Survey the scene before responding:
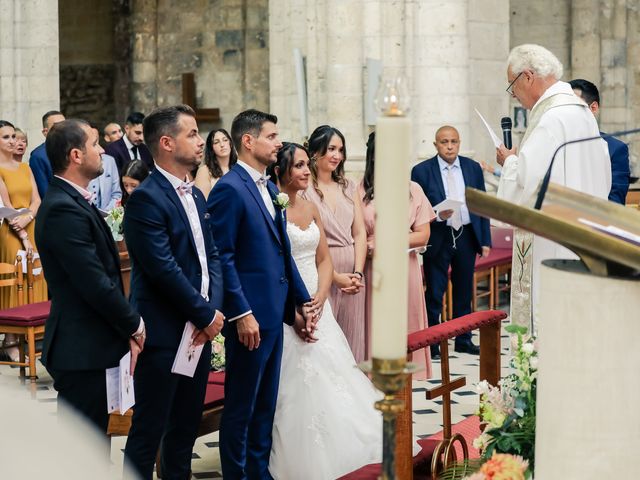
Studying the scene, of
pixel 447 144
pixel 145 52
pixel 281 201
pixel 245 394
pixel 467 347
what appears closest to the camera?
pixel 245 394

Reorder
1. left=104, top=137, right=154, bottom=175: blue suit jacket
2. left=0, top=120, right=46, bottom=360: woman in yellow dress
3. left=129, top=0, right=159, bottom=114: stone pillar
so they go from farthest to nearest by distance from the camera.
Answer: left=129, top=0, right=159, bottom=114: stone pillar, left=104, top=137, right=154, bottom=175: blue suit jacket, left=0, top=120, right=46, bottom=360: woman in yellow dress

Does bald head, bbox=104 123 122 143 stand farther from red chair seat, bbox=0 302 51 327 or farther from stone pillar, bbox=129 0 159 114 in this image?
red chair seat, bbox=0 302 51 327

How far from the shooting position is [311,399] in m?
5.50

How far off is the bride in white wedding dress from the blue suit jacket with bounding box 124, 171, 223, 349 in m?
0.94

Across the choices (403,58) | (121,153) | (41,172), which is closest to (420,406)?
(41,172)

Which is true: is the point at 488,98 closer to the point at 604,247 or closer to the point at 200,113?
the point at 200,113

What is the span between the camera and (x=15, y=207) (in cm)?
931

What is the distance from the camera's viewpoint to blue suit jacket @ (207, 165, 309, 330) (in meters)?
5.02

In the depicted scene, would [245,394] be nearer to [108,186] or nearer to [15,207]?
[15,207]

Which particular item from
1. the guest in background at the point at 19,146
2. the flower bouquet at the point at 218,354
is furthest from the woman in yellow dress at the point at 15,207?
the flower bouquet at the point at 218,354

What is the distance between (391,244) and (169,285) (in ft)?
9.93

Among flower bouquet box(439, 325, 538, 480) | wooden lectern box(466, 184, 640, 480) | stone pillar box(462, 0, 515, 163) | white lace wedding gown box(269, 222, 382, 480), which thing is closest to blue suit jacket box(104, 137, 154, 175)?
stone pillar box(462, 0, 515, 163)

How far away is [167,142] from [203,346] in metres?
0.81

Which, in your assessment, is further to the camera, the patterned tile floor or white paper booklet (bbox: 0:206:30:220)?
white paper booklet (bbox: 0:206:30:220)
